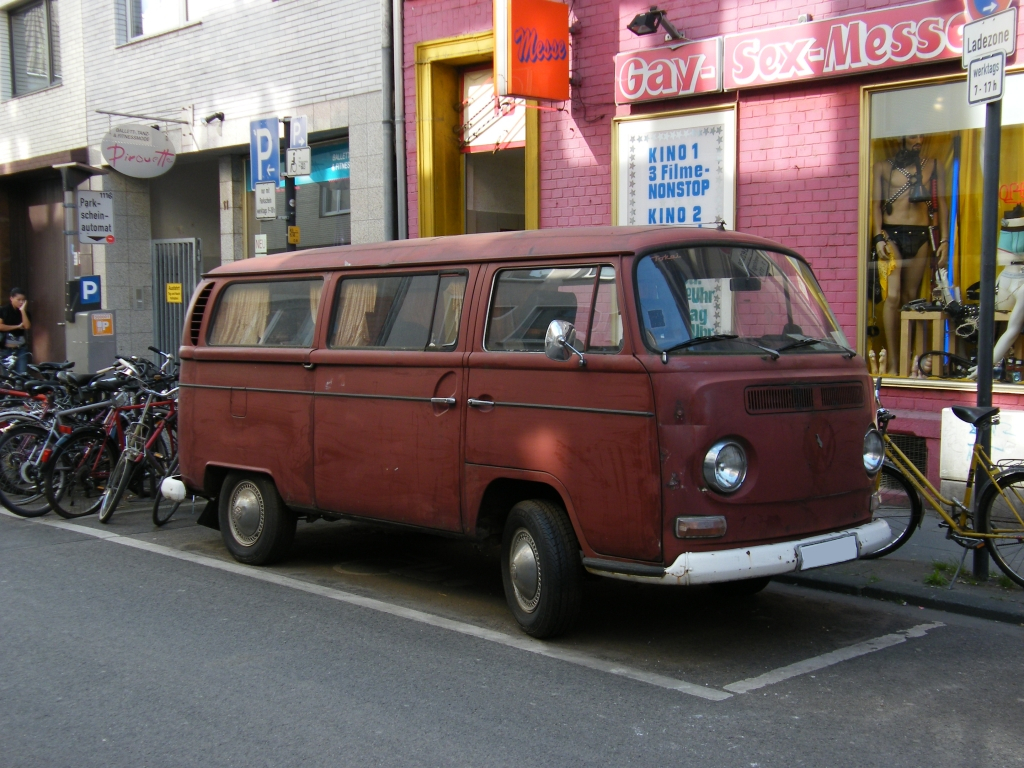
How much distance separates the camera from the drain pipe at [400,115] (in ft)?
44.8

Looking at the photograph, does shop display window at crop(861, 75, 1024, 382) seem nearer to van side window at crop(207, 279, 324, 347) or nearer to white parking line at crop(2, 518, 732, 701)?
van side window at crop(207, 279, 324, 347)

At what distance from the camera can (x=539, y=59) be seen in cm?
1148

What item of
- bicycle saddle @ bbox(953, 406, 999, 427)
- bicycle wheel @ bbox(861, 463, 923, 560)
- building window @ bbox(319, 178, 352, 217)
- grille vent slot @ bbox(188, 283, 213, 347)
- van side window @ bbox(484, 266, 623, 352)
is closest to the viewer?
van side window @ bbox(484, 266, 623, 352)

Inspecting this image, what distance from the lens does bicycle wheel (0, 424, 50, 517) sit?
9.80 meters

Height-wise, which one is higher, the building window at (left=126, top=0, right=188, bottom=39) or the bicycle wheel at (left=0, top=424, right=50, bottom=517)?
the building window at (left=126, top=0, right=188, bottom=39)

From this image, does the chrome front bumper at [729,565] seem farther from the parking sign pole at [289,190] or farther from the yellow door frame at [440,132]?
the yellow door frame at [440,132]

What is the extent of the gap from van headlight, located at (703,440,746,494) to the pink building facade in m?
4.62

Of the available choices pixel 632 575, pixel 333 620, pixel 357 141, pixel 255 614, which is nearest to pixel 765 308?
pixel 632 575

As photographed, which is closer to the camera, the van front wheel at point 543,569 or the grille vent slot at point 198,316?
the van front wheel at point 543,569

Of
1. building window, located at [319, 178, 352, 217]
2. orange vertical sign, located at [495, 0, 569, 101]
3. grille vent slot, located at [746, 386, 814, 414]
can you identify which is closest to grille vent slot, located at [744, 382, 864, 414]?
grille vent slot, located at [746, 386, 814, 414]

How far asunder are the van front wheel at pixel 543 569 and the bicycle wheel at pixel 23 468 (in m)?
5.79

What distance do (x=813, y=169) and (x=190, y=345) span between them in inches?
235

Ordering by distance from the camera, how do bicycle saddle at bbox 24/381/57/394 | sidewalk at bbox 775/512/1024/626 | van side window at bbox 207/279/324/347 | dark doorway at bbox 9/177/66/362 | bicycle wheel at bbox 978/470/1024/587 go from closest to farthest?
sidewalk at bbox 775/512/1024/626 < bicycle wheel at bbox 978/470/1024/587 < van side window at bbox 207/279/324/347 < bicycle saddle at bbox 24/381/57/394 < dark doorway at bbox 9/177/66/362

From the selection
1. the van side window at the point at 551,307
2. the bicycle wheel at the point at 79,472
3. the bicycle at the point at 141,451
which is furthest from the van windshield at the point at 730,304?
the bicycle wheel at the point at 79,472
